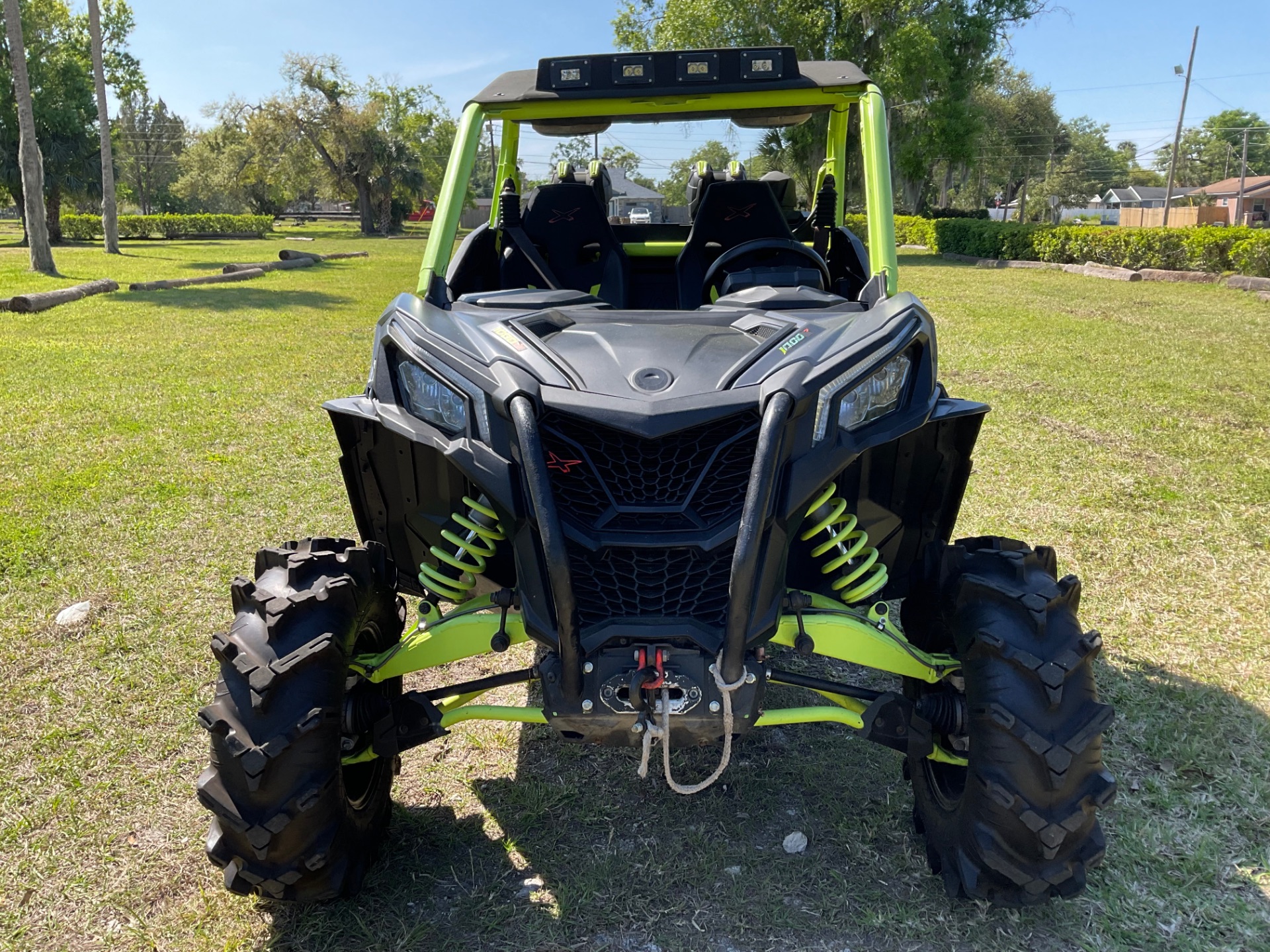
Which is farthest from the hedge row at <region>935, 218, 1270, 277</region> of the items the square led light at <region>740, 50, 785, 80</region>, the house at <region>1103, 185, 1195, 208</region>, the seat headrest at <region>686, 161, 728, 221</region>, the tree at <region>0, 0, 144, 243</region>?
the house at <region>1103, 185, 1195, 208</region>

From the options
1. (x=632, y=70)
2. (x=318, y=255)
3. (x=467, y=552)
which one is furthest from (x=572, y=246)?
(x=318, y=255)

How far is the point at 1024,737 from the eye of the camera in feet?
7.36

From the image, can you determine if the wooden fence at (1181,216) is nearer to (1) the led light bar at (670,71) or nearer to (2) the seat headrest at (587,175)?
(2) the seat headrest at (587,175)

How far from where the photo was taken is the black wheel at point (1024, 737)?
88.7 inches

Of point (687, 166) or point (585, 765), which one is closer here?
point (585, 765)

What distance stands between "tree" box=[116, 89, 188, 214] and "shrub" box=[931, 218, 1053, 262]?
57257 mm

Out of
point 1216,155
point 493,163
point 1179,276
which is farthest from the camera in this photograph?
point 1216,155

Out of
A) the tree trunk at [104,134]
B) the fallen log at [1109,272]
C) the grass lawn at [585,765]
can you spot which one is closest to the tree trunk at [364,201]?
the tree trunk at [104,134]

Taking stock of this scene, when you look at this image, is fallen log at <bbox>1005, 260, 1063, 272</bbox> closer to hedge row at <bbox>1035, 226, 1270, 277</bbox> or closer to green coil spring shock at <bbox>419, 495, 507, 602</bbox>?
hedge row at <bbox>1035, 226, 1270, 277</bbox>

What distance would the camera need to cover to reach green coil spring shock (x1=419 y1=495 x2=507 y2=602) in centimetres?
261

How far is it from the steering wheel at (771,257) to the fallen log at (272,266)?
68.5 feet

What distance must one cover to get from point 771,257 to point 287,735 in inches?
97.8

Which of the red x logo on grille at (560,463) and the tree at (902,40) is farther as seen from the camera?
the tree at (902,40)

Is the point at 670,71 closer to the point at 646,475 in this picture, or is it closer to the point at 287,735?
the point at 646,475
